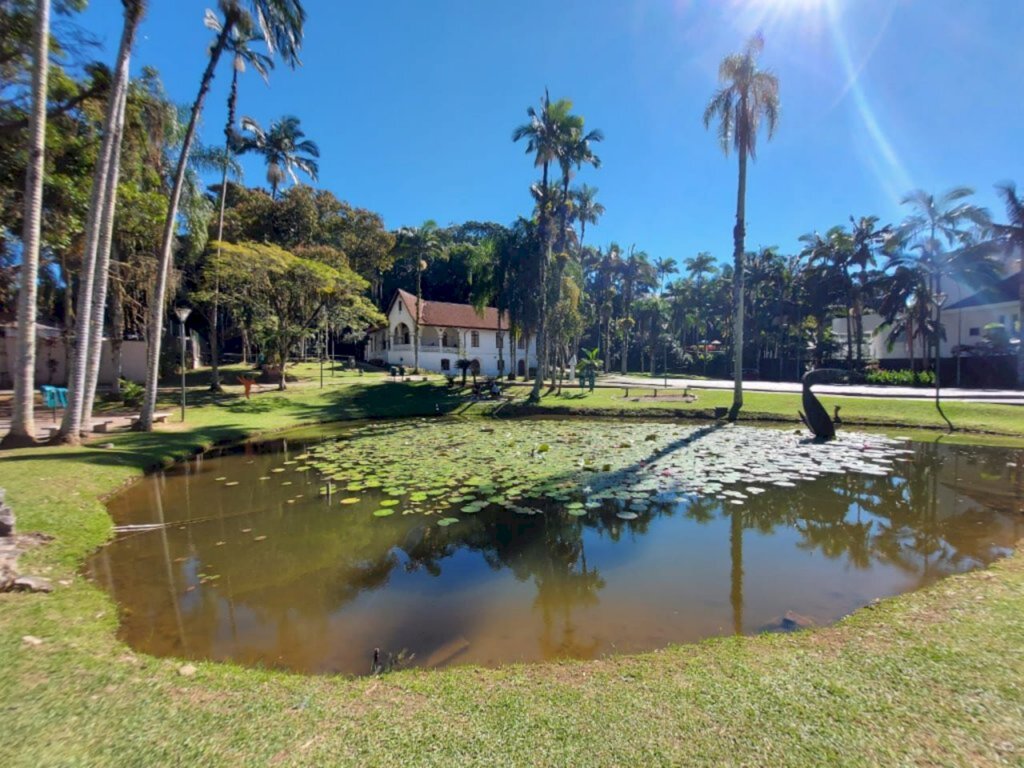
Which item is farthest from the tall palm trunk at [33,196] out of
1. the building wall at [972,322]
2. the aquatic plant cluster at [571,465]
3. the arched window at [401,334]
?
the building wall at [972,322]

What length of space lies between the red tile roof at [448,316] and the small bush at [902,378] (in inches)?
1154

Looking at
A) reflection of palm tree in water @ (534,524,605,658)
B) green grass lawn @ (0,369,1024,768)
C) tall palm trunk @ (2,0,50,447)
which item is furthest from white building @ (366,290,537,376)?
green grass lawn @ (0,369,1024,768)

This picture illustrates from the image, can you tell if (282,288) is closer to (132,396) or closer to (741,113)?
(132,396)

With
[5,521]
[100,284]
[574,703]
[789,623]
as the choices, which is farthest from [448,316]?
[574,703]

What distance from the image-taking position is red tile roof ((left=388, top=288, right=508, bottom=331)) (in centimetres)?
4256

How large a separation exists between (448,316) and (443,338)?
216cm

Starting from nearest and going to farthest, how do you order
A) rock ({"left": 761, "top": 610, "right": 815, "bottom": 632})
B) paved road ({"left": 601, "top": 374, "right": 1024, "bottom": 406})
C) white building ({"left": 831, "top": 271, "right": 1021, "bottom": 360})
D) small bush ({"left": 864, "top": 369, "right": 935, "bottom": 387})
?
rock ({"left": 761, "top": 610, "right": 815, "bottom": 632}), paved road ({"left": 601, "top": 374, "right": 1024, "bottom": 406}), white building ({"left": 831, "top": 271, "right": 1021, "bottom": 360}), small bush ({"left": 864, "top": 369, "right": 935, "bottom": 387})

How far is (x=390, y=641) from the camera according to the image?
438 centimetres

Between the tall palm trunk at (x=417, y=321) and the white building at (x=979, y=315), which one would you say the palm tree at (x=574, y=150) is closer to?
the tall palm trunk at (x=417, y=321)

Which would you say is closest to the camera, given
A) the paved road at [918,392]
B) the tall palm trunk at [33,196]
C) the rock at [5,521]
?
the rock at [5,521]

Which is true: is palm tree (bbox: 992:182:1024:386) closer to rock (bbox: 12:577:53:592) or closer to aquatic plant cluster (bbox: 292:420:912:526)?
aquatic plant cluster (bbox: 292:420:912:526)

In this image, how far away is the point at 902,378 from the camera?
34250 mm

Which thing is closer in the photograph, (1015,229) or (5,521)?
(5,521)

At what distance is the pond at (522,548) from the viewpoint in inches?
178
